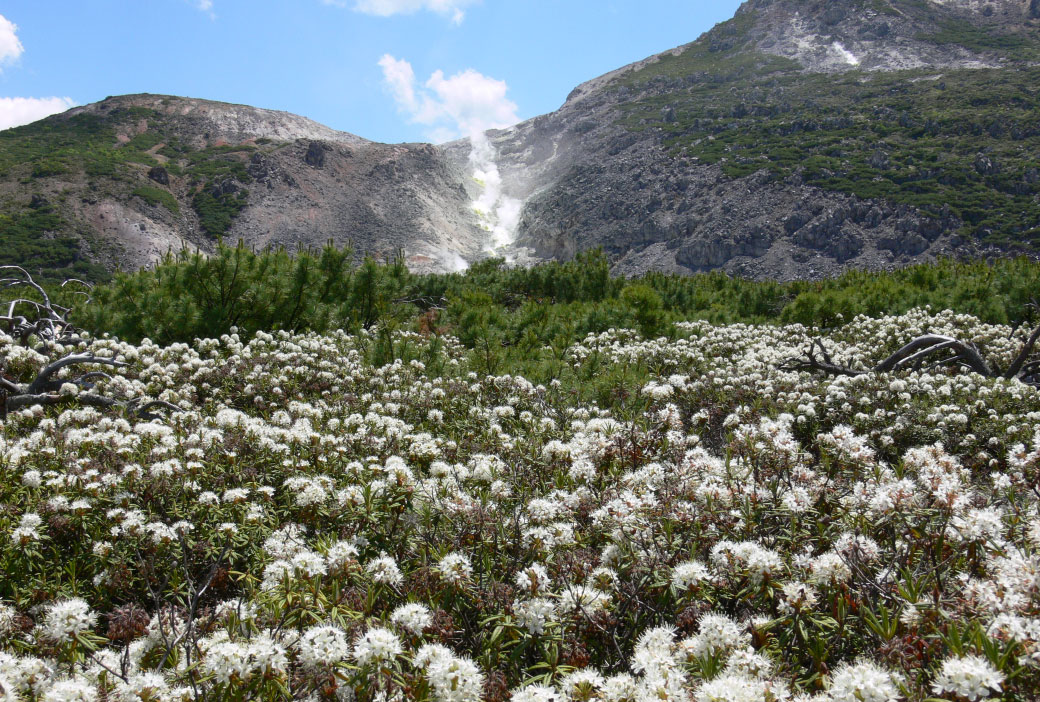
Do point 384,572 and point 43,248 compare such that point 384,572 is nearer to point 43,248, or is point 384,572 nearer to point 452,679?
point 452,679

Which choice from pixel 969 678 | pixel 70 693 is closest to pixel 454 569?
pixel 70 693

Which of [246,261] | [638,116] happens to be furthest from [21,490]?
[638,116]

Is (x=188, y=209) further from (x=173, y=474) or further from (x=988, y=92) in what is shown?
(x=988, y=92)

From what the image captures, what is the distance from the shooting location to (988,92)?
317 feet

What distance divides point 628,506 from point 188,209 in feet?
403

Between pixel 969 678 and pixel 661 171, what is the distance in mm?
115045

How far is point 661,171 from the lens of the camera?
107375 mm

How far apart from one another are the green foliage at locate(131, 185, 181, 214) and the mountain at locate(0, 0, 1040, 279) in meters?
0.59

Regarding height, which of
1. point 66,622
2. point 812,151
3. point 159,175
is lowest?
point 66,622

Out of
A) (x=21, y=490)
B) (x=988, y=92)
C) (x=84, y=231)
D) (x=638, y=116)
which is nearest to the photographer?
(x=21, y=490)

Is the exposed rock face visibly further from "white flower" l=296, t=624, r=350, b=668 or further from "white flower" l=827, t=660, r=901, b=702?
"white flower" l=827, t=660, r=901, b=702

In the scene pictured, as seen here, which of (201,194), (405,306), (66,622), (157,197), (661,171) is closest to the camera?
(66,622)

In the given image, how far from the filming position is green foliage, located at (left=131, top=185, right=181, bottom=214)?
3853 inches

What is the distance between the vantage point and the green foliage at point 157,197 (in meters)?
97.9
